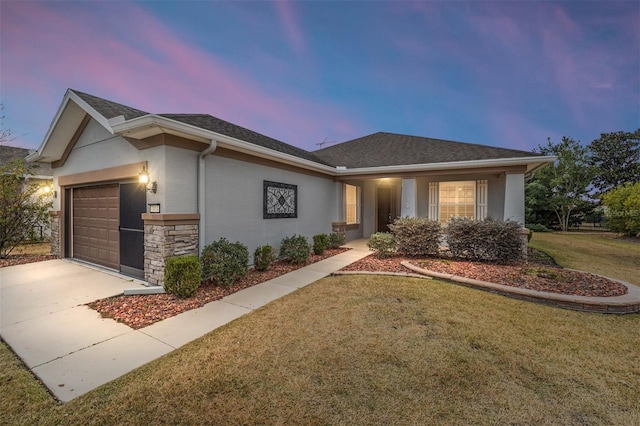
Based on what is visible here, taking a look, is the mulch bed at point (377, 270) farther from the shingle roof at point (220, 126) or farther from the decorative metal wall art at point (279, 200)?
the shingle roof at point (220, 126)

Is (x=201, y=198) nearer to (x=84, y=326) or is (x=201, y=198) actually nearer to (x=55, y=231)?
(x=84, y=326)

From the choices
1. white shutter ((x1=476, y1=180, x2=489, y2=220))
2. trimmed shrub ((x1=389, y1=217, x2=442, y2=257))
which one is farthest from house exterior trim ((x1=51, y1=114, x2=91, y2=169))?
white shutter ((x1=476, y1=180, x2=489, y2=220))

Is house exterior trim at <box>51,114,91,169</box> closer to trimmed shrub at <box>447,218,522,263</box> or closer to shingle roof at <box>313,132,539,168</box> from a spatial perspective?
shingle roof at <box>313,132,539,168</box>

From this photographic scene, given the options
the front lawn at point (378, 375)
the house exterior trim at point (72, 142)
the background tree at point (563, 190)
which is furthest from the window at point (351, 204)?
the background tree at point (563, 190)

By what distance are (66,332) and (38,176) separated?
11.8 meters

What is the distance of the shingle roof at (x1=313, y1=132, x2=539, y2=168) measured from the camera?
29.4ft

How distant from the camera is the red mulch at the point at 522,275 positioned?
187 inches

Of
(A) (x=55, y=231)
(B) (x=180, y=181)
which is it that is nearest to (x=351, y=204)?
(B) (x=180, y=181)

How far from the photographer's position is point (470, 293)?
4781 millimetres

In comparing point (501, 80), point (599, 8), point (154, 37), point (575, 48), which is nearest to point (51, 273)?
point (154, 37)

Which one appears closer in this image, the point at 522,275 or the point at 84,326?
the point at 84,326

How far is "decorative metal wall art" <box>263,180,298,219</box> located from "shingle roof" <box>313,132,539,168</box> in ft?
10.9

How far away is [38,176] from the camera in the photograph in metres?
10.9

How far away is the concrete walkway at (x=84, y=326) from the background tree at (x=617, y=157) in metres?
39.6
